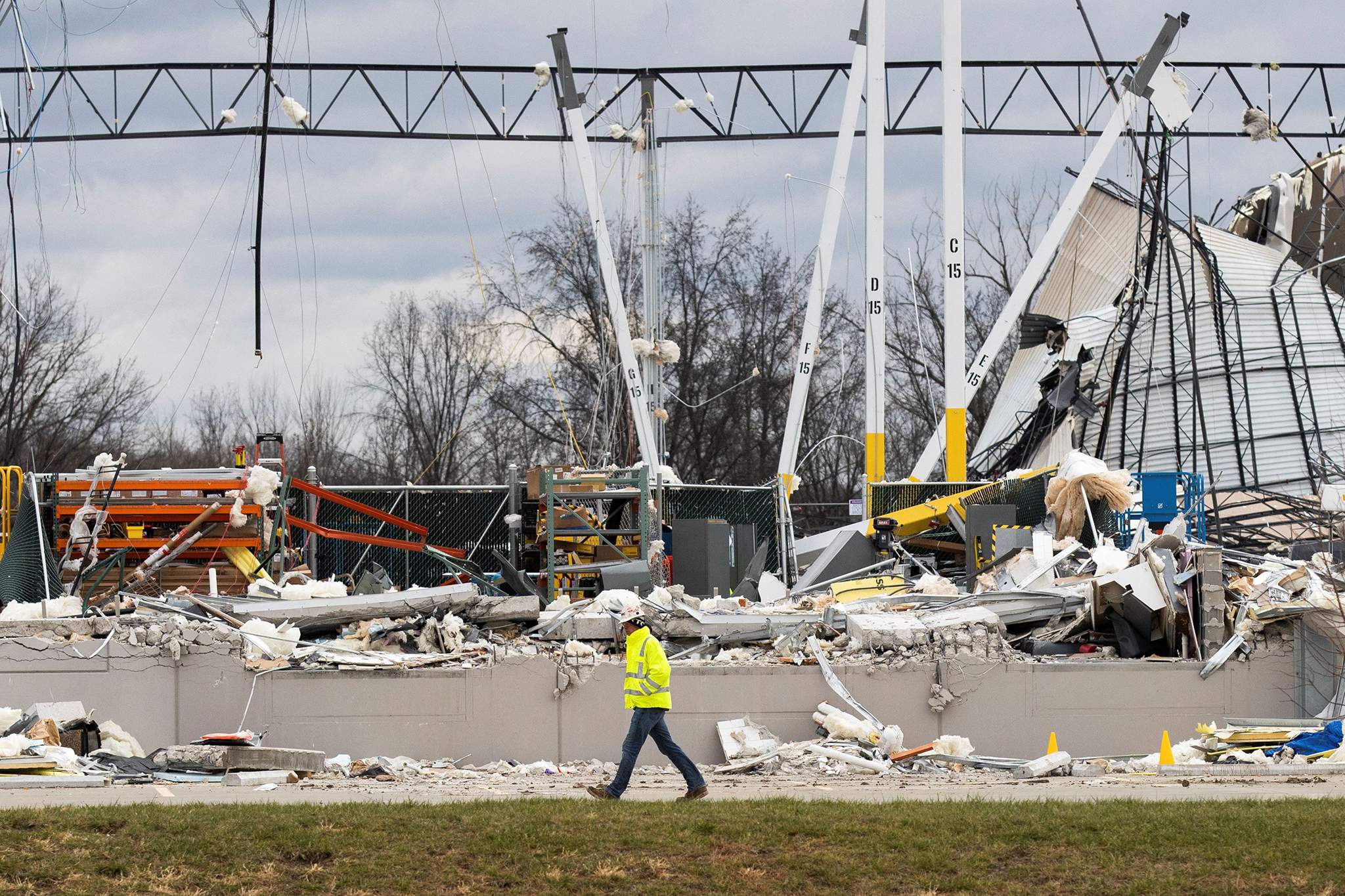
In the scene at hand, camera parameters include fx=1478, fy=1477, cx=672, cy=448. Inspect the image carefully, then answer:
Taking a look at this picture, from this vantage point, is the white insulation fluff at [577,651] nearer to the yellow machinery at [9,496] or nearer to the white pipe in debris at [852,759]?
the white pipe in debris at [852,759]

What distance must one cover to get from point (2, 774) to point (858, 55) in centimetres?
2137

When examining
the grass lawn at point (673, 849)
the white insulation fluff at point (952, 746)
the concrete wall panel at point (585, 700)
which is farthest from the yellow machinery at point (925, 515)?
the grass lawn at point (673, 849)

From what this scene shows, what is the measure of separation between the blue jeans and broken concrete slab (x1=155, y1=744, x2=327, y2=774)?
370 centimetres

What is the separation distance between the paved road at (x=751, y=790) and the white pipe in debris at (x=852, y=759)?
0.60 metres

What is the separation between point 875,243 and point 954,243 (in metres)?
1.53

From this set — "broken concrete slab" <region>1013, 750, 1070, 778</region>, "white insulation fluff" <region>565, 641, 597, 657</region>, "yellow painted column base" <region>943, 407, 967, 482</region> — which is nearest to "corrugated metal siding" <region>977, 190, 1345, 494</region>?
"yellow painted column base" <region>943, 407, 967, 482</region>

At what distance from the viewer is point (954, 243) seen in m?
27.8

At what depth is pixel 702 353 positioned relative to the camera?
49844 mm

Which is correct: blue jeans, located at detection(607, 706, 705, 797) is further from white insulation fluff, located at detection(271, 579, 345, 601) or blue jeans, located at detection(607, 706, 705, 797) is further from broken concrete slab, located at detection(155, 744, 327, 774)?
white insulation fluff, located at detection(271, 579, 345, 601)

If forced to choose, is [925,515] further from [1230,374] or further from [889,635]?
[1230,374]

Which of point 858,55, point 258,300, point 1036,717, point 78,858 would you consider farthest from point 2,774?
point 858,55

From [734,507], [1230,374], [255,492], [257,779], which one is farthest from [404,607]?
[1230,374]

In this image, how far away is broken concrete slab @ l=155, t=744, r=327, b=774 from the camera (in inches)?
500

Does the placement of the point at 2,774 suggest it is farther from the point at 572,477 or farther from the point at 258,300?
the point at 572,477
